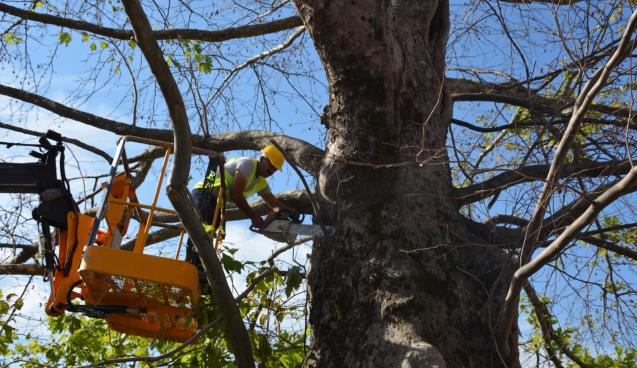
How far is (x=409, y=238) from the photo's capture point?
5008mm

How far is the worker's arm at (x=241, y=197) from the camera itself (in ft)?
22.2

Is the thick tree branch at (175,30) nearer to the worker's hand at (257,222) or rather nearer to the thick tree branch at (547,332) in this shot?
the worker's hand at (257,222)

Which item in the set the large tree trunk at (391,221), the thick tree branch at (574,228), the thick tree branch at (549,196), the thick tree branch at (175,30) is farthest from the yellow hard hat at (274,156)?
the thick tree branch at (574,228)

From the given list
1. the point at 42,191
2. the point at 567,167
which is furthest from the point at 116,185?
the point at 567,167

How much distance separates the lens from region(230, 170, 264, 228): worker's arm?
266 inches

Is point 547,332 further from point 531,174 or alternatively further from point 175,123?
point 175,123

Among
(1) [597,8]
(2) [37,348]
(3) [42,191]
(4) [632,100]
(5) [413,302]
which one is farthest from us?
(2) [37,348]

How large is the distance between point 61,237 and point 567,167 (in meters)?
3.79

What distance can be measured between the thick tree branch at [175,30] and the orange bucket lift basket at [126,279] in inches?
46.3

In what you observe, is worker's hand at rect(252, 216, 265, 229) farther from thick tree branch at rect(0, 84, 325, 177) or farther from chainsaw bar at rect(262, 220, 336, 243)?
thick tree branch at rect(0, 84, 325, 177)

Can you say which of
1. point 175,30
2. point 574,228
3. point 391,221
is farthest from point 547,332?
point 175,30

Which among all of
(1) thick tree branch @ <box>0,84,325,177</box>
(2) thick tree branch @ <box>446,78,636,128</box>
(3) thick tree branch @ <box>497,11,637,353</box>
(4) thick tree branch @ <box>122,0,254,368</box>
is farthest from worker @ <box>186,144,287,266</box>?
(3) thick tree branch @ <box>497,11,637,353</box>

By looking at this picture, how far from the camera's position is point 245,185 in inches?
269

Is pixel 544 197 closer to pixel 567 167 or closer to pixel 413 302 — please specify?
pixel 413 302
